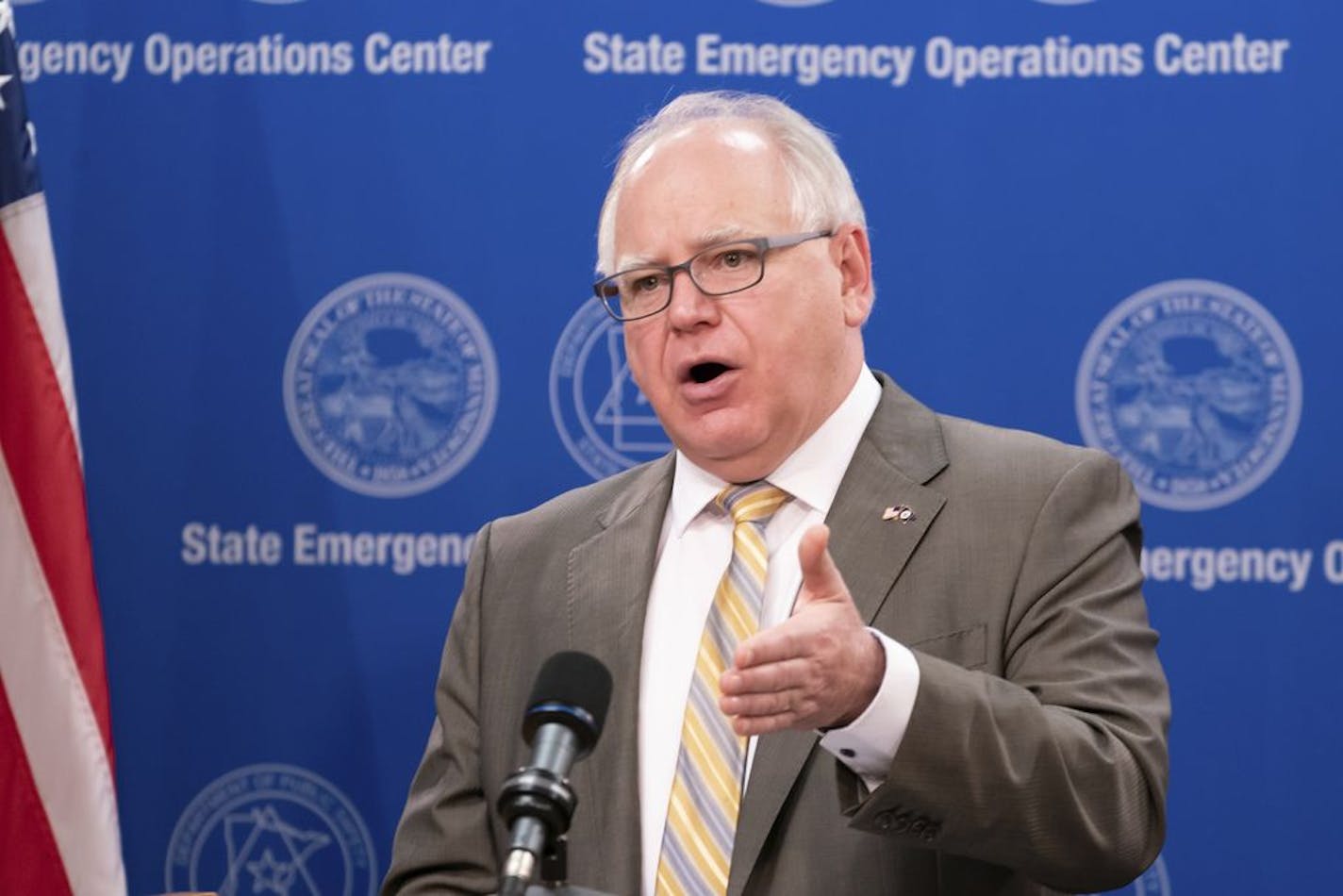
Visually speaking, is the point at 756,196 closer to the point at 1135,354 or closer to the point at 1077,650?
the point at 1077,650

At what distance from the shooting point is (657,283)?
8.51 ft

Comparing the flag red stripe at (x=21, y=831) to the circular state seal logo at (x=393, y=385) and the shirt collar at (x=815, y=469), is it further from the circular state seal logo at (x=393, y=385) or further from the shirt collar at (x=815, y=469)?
the shirt collar at (x=815, y=469)

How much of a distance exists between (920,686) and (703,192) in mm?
887

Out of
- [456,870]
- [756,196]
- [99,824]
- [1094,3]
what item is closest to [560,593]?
[456,870]

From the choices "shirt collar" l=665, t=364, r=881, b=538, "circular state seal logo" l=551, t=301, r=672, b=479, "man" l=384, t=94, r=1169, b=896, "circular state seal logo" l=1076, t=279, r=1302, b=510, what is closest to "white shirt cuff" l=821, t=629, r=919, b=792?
"man" l=384, t=94, r=1169, b=896

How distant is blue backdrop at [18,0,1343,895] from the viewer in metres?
3.31

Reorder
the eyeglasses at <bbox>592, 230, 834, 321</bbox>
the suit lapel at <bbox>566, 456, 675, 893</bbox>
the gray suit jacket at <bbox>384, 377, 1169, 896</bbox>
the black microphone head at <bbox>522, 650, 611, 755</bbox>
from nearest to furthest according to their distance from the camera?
the black microphone head at <bbox>522, 650, 611, 755</bbox> → the gray suit jacket at <bbox>384, 377, 1169, 896</bbox> → the suit lapel at <bbox>566, 456, 675, 893</bbox> → the eyeglasses at <bbox>592, 230, 834, 321</bbox>

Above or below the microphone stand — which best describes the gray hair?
above

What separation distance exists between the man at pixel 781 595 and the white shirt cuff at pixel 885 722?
0.01 m

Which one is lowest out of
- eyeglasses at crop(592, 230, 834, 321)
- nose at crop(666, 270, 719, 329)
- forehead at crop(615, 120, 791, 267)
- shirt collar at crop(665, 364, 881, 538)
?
shirt collar at crop(665, 364, 881, 538)

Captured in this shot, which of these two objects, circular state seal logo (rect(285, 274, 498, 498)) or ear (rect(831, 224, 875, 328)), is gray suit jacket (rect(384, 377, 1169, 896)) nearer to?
ear (rect(831, 224, 875, 328))

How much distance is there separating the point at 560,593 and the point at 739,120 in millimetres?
770

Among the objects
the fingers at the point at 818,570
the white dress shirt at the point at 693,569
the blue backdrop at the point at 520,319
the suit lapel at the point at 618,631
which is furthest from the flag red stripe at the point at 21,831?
the fingers at the point at 818,570

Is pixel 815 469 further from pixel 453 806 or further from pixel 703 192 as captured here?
pixel 453 806
